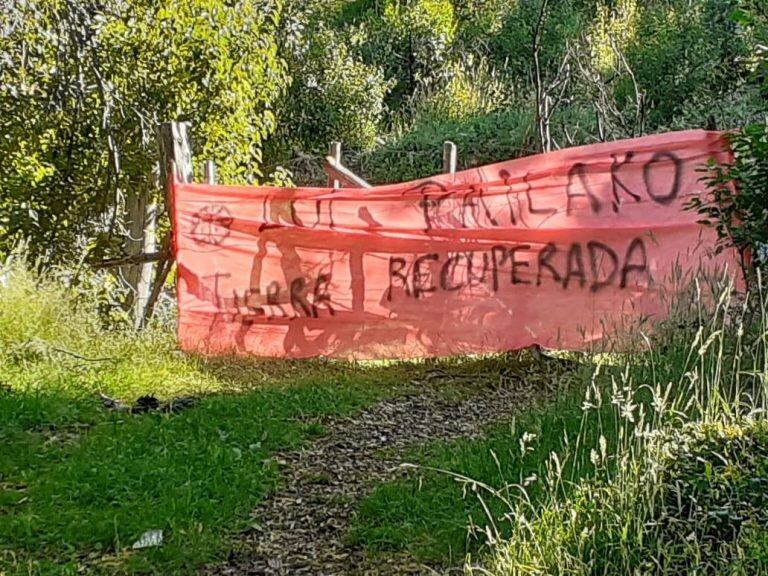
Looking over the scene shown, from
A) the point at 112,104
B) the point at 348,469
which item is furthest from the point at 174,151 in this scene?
the point at 348,469

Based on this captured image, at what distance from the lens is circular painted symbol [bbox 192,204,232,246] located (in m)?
5.76

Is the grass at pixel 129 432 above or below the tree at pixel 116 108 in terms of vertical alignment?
below

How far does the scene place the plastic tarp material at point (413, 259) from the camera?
5.53m

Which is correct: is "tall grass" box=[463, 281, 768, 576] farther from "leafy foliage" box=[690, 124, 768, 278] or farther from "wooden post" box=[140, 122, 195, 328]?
"wooden post" box=[140, 122, 195, 328]

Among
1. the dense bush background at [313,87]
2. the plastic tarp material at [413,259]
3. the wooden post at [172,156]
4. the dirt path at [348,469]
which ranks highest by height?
the dense bush background at [313,87]

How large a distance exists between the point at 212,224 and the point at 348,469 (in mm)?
2721

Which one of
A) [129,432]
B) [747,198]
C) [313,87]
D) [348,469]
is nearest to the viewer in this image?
[747,198]

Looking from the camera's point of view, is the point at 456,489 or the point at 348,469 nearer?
the point at 456,489

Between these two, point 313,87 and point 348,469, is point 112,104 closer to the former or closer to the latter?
point 348,469

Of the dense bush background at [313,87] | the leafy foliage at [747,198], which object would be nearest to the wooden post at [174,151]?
the dense bush background at [313,87]

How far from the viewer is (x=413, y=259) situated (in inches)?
227

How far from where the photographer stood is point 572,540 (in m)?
2.28

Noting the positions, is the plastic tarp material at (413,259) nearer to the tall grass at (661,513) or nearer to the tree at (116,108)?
the tree at (116,108)

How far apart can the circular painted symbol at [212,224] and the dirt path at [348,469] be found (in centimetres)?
189
